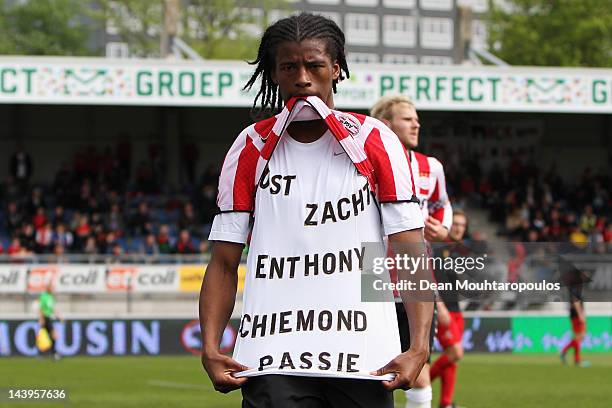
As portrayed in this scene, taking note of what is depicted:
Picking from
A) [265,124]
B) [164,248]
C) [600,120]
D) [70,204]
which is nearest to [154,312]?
[164,248]

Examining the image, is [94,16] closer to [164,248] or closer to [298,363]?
[164,248]

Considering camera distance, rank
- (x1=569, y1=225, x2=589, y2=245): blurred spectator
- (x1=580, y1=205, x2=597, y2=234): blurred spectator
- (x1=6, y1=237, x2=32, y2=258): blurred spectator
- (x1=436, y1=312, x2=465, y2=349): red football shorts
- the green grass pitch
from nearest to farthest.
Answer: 1. (x1=436, y1=312, x2=465, y2=349): red football shorts
2. the green grass pitch
3. (x1=6, y1=237, x2=32, y2=258): blurred spectator
4. (x1=569, y1=225, x2=589, y2=245): blurred spectator
5. (x1=580, y1=205, x2=597, y2=234): blurred spectator

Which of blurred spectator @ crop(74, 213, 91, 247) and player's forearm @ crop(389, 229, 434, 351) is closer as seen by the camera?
player's forearm @ crop(389, 229, 434, 351)

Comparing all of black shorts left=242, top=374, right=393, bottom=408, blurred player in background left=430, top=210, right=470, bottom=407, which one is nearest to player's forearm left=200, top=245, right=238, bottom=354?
black shorts left=242, top=374, right=393, bottom=408

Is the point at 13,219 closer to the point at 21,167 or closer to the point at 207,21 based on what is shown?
the point at 21,167

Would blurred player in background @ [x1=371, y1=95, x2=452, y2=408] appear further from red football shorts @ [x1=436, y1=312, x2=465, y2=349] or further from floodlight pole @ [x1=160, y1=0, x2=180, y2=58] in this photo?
floodlight pole @ [x1=160, y1=0, x2=180, y2=58]

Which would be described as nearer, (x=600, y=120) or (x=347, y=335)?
(x=347, y=335)

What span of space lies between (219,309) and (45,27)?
6790 centimetres

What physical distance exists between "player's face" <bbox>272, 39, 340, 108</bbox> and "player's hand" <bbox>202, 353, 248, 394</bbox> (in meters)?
0.78

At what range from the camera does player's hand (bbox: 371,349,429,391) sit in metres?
3.69

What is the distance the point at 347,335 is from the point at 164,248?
76.3 ft

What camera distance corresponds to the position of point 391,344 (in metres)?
3.76

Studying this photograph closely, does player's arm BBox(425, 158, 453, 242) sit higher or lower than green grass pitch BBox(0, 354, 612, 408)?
higher

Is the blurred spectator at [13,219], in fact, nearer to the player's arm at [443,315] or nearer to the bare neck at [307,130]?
the player's arm at [443,315]
